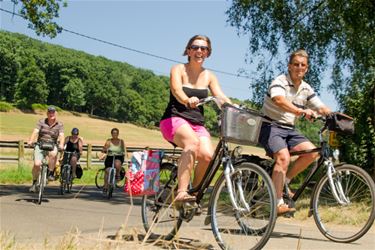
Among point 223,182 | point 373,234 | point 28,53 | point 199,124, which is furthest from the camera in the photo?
point 28,53

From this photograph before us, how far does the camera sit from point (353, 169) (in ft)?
19.1

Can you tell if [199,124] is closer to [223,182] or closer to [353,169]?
[223,182]

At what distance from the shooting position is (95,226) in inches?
297

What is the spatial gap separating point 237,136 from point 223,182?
0.44 meters

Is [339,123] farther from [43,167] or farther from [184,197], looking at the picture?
[43,167]

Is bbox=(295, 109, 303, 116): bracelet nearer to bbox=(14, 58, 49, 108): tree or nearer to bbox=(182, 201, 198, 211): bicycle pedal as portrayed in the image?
bbox=(182, 201, 198, 211): bicycle pedal

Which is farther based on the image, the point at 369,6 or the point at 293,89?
the point at 369,6

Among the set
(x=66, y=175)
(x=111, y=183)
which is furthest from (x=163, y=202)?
(x=66, y=175)

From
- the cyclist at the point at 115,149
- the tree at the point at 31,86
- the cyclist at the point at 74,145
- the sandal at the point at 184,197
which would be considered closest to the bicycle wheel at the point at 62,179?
the cyclist at the point at 74,145

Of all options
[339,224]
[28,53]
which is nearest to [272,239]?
[339,224]

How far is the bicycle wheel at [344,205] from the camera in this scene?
5.85 meters

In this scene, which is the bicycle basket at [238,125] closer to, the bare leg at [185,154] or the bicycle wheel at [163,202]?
the bare leg at [185,154]

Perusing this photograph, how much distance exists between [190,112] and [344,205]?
6.17 feet

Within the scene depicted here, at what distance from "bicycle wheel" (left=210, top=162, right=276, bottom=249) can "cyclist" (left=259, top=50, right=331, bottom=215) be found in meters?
0.99
